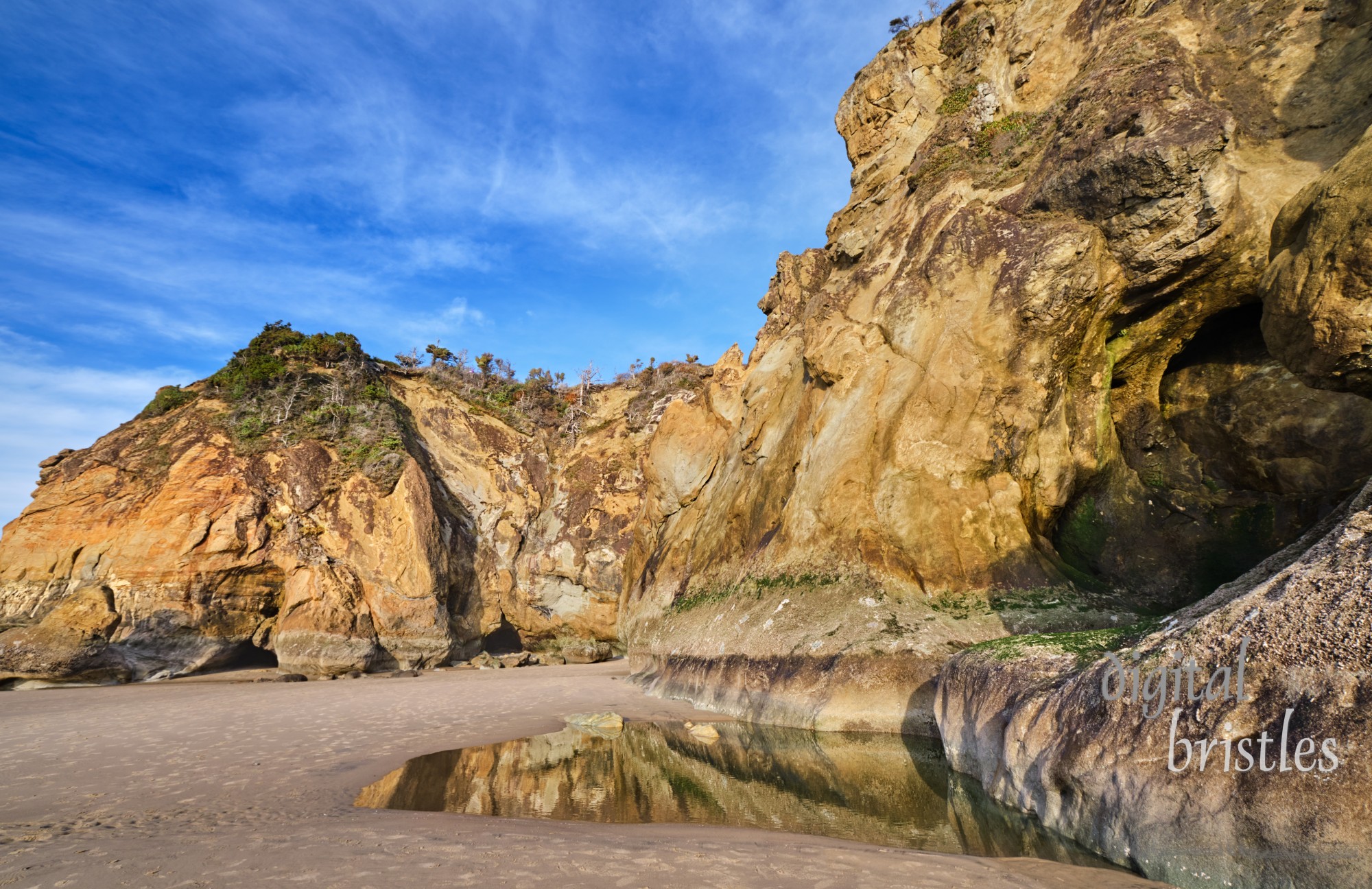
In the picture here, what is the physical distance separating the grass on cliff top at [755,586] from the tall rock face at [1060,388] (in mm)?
81

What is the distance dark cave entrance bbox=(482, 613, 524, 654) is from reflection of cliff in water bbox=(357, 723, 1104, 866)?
2134cm

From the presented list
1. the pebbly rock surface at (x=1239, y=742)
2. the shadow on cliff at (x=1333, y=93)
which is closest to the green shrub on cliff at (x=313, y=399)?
the pebbly rock surface at (x=1239, y=742)

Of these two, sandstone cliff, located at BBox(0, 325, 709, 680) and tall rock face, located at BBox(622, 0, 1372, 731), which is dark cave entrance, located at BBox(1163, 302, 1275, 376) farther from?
sandstone cliff, located at BBox(0, 325, 709, 680)

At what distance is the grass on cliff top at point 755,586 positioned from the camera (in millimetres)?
13680

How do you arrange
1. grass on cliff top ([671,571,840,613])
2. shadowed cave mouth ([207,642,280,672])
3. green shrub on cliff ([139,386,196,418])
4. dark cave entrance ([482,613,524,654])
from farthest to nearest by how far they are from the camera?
dark cave entrance ([482,613,524,654]), green shrub on cliff ([139,386,196,418]), shadowed cave mouth ([207,642,280,672]), grass on cliff top ([671,571,840,613])

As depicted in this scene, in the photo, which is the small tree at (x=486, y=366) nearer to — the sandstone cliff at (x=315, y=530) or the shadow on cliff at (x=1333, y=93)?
the sandstone cliff at (x=315, y=530)

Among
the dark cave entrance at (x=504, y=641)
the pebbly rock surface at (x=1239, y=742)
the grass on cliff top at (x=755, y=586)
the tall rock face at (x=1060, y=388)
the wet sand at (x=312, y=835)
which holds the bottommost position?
the dark cave entrance at (x=504, y=641)

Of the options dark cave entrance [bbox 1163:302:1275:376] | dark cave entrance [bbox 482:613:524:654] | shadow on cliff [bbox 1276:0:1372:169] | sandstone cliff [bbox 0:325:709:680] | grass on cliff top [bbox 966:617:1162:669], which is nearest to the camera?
grass on cliff top [bbox 966:617:1162:669]

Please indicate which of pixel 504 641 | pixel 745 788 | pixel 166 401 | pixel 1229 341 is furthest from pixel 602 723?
pixel 166 401

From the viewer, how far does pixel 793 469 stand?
1694 cm

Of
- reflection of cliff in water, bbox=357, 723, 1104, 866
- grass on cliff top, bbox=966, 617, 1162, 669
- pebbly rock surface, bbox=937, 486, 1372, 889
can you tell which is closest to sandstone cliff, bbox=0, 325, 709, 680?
reflection of cliff in water, bbox=357, 723, 1104, 866

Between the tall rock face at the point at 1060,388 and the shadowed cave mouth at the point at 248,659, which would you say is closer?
the tall rock face at the point at 1060,388

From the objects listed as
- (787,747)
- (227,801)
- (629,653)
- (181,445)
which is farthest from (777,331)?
(181,445)

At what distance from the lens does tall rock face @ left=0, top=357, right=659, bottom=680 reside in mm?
22594
